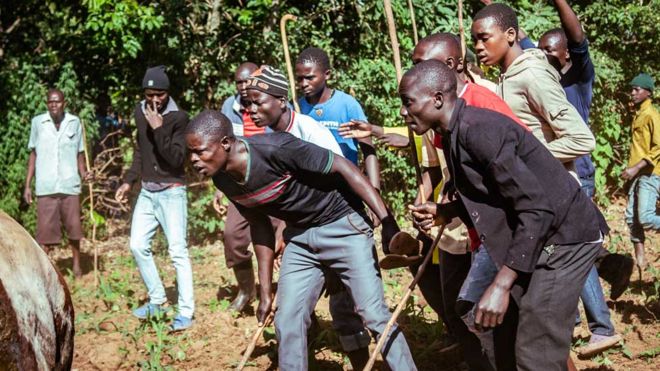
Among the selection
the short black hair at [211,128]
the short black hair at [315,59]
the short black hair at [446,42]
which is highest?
the short black hair at [446,42]

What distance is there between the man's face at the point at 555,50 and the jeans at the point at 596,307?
4.43 ft

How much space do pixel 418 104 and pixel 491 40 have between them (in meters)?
0.98

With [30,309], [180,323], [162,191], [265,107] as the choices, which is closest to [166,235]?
[162,191]

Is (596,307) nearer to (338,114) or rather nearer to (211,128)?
(338,114)

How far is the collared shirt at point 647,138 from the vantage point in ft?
21.7

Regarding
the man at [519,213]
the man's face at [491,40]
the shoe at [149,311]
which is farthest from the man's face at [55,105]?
the man at [519,213]

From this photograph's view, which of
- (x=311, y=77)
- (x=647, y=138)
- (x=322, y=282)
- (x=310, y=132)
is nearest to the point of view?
(x=322, y=282)

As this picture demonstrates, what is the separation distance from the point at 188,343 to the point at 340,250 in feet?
6.93

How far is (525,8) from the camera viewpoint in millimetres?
9281

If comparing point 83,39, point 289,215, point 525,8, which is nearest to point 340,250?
point 289,215

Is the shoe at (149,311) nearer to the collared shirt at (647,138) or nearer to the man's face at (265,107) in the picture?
the man's face at (265,107)

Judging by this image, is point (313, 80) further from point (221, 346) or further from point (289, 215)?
point (221, 346)

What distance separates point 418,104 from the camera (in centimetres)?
323

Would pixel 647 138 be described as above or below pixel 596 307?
above
